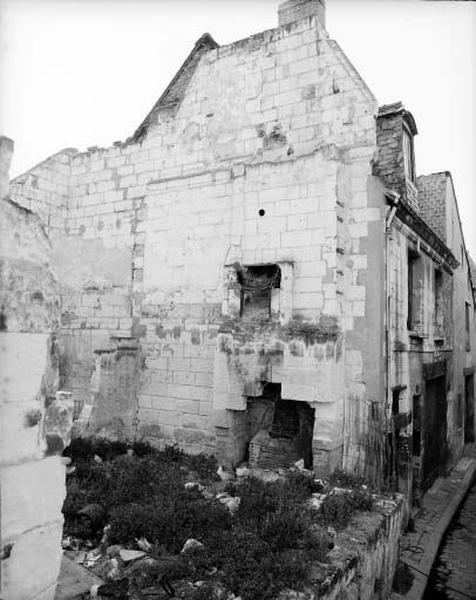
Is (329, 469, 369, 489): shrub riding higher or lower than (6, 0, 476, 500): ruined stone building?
lower

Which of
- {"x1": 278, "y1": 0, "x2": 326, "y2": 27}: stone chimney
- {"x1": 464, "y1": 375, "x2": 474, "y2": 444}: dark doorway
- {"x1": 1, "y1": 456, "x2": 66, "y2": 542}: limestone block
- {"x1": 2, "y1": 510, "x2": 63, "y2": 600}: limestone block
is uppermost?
{"x1": 278, "y1": 0, "x2": 326, "y2": 27}: stone chimney

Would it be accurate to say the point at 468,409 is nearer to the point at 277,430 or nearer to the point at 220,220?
the point at 277,430

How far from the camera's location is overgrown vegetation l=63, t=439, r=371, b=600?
387 centimetres

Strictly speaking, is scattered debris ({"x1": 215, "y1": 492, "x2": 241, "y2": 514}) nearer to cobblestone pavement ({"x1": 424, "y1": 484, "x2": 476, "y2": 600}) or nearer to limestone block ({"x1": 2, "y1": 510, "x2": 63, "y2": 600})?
cobblestone pavement ({"x1": 424, "y1": 484, "x2": 476, "y2": 600})

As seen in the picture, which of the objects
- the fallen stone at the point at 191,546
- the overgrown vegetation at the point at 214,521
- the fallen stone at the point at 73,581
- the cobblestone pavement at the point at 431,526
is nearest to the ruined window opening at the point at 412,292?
the cobblestone pavement at the point at 431,526

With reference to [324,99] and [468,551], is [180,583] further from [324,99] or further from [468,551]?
[324,99]

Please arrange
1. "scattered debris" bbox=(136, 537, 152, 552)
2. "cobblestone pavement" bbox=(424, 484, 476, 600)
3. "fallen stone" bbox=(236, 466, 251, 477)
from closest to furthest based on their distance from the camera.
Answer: "scattered debris" bbox=(136, 537, 152, 552)
"cobblestone pavement" bbox=(424, 484, 476, 600)
"fallen stone" bbox=(236, 466, 251, 477)

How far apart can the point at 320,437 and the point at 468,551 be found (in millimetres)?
3265

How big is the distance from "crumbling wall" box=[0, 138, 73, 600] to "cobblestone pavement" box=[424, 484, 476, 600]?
5474mm

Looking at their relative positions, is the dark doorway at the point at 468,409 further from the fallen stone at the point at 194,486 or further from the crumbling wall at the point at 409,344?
the fallen stone at the point at 194,486

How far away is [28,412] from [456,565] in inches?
277

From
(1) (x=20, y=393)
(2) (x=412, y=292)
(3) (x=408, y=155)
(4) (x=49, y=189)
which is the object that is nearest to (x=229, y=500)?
(1) (x=20, y=393)

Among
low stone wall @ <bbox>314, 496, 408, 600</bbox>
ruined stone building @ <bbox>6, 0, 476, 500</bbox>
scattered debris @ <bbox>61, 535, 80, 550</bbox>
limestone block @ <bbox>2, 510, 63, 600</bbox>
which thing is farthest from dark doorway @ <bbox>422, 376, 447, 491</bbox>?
limestone block @ <bbox>2, 510, 63, 600</bbox>

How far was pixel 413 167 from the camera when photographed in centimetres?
955
